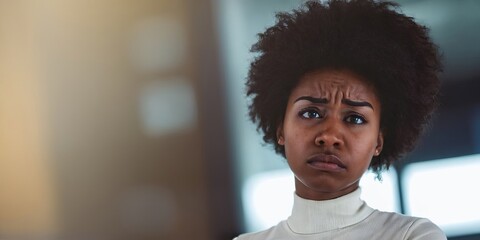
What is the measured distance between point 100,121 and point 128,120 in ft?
0.28

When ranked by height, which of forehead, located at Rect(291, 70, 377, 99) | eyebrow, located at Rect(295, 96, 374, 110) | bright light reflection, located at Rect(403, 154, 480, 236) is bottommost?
bright light reflection, located at Rect(403, 154, 480, 236)

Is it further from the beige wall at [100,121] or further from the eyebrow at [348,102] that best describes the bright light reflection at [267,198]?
the eyebrow at [348,102]

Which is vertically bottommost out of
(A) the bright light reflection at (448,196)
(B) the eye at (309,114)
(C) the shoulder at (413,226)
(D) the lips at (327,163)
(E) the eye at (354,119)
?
(A) the bright light reflection at (448,196)

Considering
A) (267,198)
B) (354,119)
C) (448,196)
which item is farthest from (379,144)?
(267,198)

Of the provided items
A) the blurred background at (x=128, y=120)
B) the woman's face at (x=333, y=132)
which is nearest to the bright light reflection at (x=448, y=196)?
the blurred background at (x=128, y=120)

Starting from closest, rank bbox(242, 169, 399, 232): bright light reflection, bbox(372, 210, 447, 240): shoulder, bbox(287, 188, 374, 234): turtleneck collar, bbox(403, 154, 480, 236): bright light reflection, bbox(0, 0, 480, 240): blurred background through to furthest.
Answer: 1. bbox(372, 210, 447, 240): shoulder
2. bbox(287, 188, 374, 234): turtleneck collar
3. bbox(403, 154, 480, 236): bright light reflection
4. bbox(242, 169, 399, 232): bright light reflection
5. bbox(0, 0, 480, 240): blurred background

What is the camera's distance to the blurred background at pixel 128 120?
2262 millimetres

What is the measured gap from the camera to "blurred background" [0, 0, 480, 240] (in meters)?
2.26

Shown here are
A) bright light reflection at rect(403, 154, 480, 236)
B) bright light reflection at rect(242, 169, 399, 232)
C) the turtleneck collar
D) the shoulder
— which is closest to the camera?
the shoulder

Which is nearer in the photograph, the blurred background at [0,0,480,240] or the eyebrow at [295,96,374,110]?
the eyebrow at [295,96,374,110]

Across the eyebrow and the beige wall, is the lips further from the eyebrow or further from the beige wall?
the beige wall

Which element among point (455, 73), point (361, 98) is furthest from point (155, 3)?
point (361, 98)

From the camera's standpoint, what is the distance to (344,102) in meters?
0.92

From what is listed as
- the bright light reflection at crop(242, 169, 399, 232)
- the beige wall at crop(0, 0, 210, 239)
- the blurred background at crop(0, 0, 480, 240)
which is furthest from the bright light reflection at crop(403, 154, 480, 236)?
the beige wall at crop(0, 0, 210, 239)
